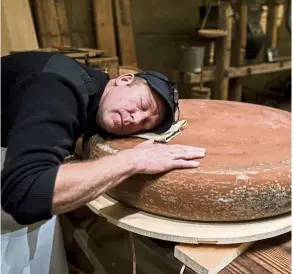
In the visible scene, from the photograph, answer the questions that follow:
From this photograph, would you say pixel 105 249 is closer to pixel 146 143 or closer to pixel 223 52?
pixel 146 143

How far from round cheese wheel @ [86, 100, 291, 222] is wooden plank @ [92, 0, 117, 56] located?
6.16 ft

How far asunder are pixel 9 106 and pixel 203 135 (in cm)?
61

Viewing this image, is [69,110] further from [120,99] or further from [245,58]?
[245,58]

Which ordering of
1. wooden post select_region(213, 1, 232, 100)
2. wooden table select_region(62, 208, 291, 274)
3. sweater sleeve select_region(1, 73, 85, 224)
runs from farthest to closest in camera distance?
1. wooden post select_region(213, 1, 232, 100)
2. wooden table select_region(62, 208, 291, 274)
3. sweater sleeve select_region(1, 73, 85, 224)

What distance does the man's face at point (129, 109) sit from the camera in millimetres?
1203

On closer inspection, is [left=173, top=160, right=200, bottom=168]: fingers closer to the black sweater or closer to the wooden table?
the black sweater

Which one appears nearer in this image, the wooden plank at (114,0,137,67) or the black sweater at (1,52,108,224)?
the black sweater at (1,52,108,224)

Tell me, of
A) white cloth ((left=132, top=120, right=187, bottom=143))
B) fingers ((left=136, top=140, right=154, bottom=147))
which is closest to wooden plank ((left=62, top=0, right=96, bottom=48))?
white cloth ((left=132, top=120, right=187, bottom=143))

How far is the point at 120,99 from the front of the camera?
4.01ft

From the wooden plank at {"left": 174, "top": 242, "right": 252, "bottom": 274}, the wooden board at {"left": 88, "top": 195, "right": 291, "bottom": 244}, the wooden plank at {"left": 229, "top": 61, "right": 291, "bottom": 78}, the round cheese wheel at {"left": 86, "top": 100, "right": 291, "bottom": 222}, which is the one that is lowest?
the wooden plank at {"left": 229, "top": 61, "right": 291, "bottom": 78}

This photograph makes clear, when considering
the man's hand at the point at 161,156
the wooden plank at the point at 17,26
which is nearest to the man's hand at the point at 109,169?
the man's hand at the point at 161,156

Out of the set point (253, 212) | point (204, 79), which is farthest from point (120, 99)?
point (204, 79)

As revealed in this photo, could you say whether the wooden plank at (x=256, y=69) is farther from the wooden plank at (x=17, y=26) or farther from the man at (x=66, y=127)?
the man at (x=66, y=127)

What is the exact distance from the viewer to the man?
2.78ft
